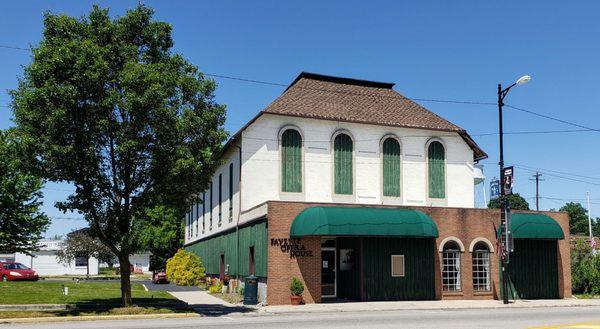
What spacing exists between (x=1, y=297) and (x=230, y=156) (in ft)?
49.6

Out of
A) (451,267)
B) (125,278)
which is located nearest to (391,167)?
(451,267)

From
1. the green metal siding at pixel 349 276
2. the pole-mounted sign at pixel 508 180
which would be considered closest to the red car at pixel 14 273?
the green metal siding at pixel 349 276

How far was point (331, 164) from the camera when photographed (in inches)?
1299

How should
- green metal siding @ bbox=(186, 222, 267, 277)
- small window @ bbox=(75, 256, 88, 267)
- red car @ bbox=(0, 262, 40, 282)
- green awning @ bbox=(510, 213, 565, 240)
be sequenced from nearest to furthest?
green metal siding @ bbox=(186, 222, 267, 277), green awning @ bbox=(510, 213, 565, 240), red car @ bbox=(0, 262, 40, 282), small window @ bbox=(75, 256, 88, 267)

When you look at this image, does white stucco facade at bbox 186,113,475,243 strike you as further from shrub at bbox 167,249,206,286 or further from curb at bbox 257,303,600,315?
shrub at bbox 167,249,206,286

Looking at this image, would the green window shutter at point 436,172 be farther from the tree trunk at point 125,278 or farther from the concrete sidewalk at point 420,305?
the tree trunk at point 125,278

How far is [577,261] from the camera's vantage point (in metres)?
35.5

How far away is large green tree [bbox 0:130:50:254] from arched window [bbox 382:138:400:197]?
2631 cm

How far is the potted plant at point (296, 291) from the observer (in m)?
26.1

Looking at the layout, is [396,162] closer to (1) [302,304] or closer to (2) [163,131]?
(1) [302,304]

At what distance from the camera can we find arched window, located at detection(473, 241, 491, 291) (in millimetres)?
30797

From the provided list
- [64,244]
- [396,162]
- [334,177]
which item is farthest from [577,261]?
[64,244]

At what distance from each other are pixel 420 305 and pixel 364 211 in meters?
4.88

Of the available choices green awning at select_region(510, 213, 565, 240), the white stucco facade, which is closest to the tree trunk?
the white stucco facade
